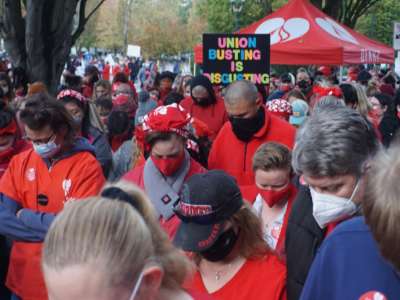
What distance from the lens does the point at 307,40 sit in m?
13.7

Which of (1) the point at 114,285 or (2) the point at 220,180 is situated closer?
(1) the point at 114,285

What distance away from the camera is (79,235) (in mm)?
1801

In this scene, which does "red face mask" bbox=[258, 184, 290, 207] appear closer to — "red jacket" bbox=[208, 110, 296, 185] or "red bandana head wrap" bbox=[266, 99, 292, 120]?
"red jacket" bbox=[208, 110, 296, 185]

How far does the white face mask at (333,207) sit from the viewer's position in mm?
2980

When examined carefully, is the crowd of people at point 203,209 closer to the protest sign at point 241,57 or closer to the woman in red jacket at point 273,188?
the woman in red jacket at point 273,188

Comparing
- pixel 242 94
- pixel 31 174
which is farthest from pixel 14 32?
pixel 31 174

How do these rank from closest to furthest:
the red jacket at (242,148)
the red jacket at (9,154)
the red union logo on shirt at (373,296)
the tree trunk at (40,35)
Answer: the red union logo on shirt at (373,296)
the red jacket at (9,154)
the red jacket at (242,148)
the tree trunk at (40,35)

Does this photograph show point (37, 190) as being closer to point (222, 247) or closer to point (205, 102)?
point (222, 247)

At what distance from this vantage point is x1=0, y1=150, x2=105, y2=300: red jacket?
4184 mm

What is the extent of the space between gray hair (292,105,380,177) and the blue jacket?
1.91 feet

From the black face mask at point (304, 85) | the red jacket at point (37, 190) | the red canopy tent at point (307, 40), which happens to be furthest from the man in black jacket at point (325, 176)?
the black face mask at point (304, 85)

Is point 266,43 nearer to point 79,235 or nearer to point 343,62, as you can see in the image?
point 343,62

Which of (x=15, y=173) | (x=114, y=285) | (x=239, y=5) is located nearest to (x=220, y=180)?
(x=114, y=285)

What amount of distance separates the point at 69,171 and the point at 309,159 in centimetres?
175
